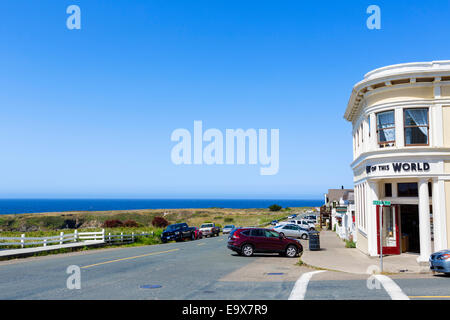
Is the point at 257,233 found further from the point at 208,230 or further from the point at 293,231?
the point at 208,230

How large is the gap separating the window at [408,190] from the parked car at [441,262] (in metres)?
5.94

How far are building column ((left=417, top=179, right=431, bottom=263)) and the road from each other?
3484mm

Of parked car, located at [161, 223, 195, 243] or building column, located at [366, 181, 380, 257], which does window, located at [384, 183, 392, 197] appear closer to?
building column, located at [366, 181, 380, 257]

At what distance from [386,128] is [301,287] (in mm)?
11452

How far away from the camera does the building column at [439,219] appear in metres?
19.1

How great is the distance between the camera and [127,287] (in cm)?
1267

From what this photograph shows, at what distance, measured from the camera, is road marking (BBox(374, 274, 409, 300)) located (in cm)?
1095

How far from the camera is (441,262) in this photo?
15.0 meters

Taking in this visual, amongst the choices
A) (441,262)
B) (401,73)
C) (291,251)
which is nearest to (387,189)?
(401,73)

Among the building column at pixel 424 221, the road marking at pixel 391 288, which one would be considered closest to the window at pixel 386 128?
the building column at pixel 424 221
